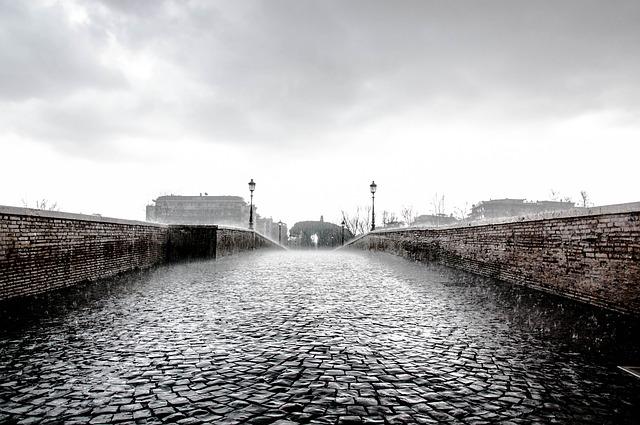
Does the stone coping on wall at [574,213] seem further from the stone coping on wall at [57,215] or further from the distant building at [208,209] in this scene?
the distant building at [208,209]

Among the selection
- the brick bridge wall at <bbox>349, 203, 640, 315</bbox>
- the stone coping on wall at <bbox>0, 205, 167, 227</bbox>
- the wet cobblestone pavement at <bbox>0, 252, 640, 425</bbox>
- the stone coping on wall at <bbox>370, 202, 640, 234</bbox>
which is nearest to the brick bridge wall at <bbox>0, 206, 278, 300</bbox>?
the stone coping on wall at <bbox>0, 205, 167, 227</bbox>

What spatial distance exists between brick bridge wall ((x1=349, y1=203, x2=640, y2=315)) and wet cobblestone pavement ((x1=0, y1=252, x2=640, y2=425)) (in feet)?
1.71

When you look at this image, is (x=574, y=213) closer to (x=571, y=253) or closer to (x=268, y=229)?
(x=571, y=253)

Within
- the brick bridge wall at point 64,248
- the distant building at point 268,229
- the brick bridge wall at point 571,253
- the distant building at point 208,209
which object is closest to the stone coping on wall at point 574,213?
the brick bridge wall at point 571,253

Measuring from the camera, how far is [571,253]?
7871 mm

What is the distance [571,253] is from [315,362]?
6.30 meters

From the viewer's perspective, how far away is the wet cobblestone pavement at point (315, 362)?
3.04m

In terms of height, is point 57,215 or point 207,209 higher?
point 207,209

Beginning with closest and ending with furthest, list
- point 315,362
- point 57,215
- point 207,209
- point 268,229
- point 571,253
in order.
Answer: point 315,362
point 571,253
point 57,215
point 268,229
point 207,209

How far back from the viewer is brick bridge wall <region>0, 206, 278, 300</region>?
747cm

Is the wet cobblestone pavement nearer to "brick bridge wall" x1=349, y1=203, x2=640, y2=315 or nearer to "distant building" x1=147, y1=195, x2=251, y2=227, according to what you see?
"brick bridge wall" x1=349, y1=203, x2=640, y2=315

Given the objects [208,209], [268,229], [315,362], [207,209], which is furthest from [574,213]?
[207,209]

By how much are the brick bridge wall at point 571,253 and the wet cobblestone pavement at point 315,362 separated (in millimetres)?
520

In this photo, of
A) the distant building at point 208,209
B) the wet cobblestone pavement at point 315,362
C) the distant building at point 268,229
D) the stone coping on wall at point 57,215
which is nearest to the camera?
the wet cobblestone pavement at point 315,362
